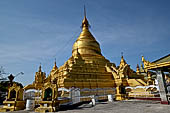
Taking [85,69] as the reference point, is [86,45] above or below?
above

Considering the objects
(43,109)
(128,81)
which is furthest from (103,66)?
(43,109)

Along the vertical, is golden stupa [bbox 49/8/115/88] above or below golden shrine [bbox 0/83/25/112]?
above

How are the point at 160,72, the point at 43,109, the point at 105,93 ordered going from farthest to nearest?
the point at 105,93, the point at 160,72, the point at 43,109

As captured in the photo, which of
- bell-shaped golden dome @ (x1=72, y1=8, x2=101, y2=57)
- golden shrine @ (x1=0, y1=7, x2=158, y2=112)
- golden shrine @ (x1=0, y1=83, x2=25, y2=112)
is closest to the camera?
golden shrine @ (x1=0, y1=83, x2=25, y2=112)

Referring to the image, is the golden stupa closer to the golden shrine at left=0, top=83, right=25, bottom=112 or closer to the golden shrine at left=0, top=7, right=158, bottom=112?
the golden shrine at left=0, top=7, right=158, bottom=112

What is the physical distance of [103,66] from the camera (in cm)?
2700

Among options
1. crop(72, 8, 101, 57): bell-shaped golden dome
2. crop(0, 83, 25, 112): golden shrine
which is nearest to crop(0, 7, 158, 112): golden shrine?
crop(72, 8, 101, 57): bell-shaped golden dome

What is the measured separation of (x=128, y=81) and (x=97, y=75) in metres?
6.35

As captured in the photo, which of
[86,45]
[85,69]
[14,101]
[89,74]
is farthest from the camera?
[86,45]

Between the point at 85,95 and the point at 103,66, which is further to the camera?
the point at 103,66

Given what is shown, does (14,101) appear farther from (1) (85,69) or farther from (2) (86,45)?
(2) (86,45)

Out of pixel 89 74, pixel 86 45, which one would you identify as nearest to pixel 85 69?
pixel 89 74

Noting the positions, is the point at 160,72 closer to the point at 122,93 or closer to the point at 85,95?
the point at 122,93

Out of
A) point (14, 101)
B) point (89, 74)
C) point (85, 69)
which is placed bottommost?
point (14, 101)
